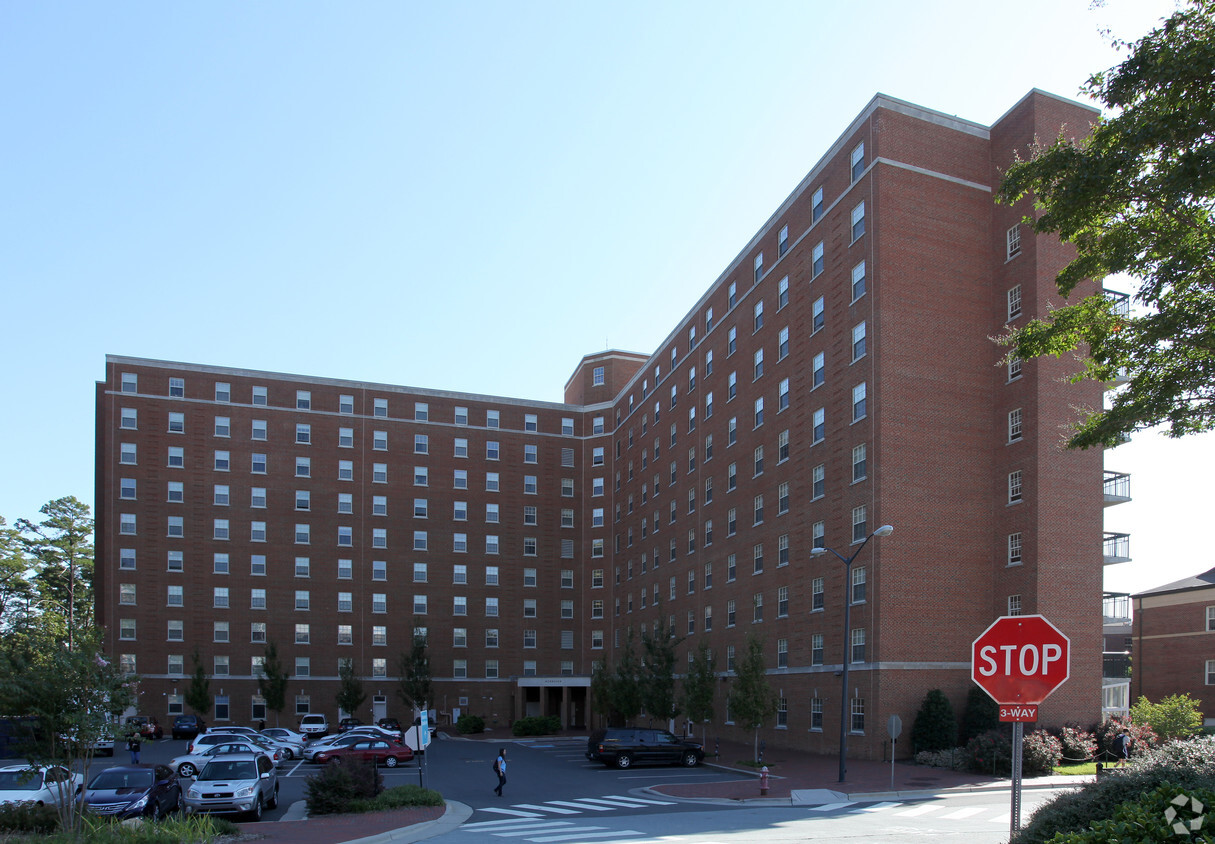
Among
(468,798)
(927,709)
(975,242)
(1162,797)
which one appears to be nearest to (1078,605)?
(927,709)

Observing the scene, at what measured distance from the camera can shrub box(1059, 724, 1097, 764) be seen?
37.1 meters

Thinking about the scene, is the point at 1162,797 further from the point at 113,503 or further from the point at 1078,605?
the point at 113,503

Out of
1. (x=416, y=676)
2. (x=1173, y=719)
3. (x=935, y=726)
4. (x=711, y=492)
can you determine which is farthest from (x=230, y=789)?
(x=416, y=676)

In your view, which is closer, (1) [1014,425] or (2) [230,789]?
(2) [230,789]

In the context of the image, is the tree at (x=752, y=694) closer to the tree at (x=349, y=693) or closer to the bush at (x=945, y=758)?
the bush at (x=945, y=758)

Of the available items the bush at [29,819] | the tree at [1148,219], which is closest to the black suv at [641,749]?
the bush at [29,819]

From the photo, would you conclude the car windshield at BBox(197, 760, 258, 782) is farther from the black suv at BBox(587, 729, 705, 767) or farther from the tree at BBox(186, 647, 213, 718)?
the tree at BBox(186, 647, 213, 718)

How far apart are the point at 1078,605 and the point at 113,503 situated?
2521 inches

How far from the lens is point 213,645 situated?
74000mm

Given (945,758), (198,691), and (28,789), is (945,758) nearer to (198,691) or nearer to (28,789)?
(28,789)

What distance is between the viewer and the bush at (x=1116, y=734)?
122 feet

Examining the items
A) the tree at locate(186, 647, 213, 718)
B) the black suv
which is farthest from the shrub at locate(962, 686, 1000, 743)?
the tree at locate(186, 647, 213, 718)

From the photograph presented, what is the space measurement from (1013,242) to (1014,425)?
8.09 metres

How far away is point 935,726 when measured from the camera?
128 ft
